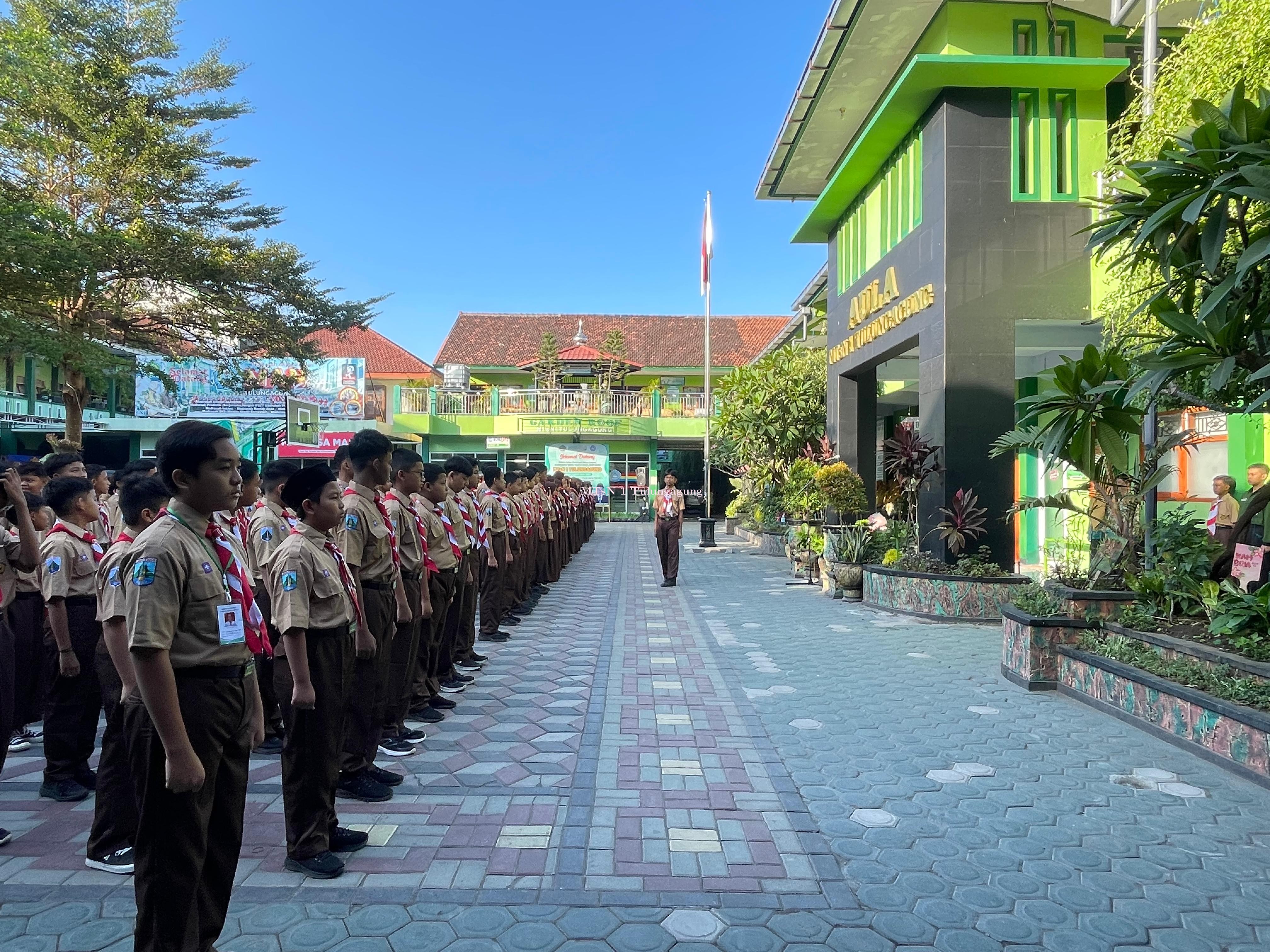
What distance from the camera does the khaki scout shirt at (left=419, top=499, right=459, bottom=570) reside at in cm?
565

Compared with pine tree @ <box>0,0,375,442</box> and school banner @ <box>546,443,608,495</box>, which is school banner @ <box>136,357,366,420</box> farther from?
pine tree @ <box>0,0,375,442</box>

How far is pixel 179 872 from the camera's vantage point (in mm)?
2361

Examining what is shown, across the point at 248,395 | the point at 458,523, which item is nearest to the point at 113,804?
the point at 458,523

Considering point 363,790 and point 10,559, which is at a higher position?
point 10,559

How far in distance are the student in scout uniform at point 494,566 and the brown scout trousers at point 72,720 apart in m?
4.34

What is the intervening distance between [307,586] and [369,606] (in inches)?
35.0

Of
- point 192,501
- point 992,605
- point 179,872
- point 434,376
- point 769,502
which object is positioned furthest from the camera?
point 434,376

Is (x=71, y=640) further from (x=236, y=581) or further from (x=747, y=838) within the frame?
(x=747, y=838)

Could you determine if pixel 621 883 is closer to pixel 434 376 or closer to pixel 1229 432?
pixel 1229 432

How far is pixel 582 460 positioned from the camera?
96.4 feet

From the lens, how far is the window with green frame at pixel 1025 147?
984 cm

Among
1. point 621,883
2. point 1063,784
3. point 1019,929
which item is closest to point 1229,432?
point 1063,784

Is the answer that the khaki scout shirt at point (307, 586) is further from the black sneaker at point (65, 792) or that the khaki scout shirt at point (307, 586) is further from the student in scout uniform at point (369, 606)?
the black sneaker at point (65, 792)

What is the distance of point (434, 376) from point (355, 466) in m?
31.5
